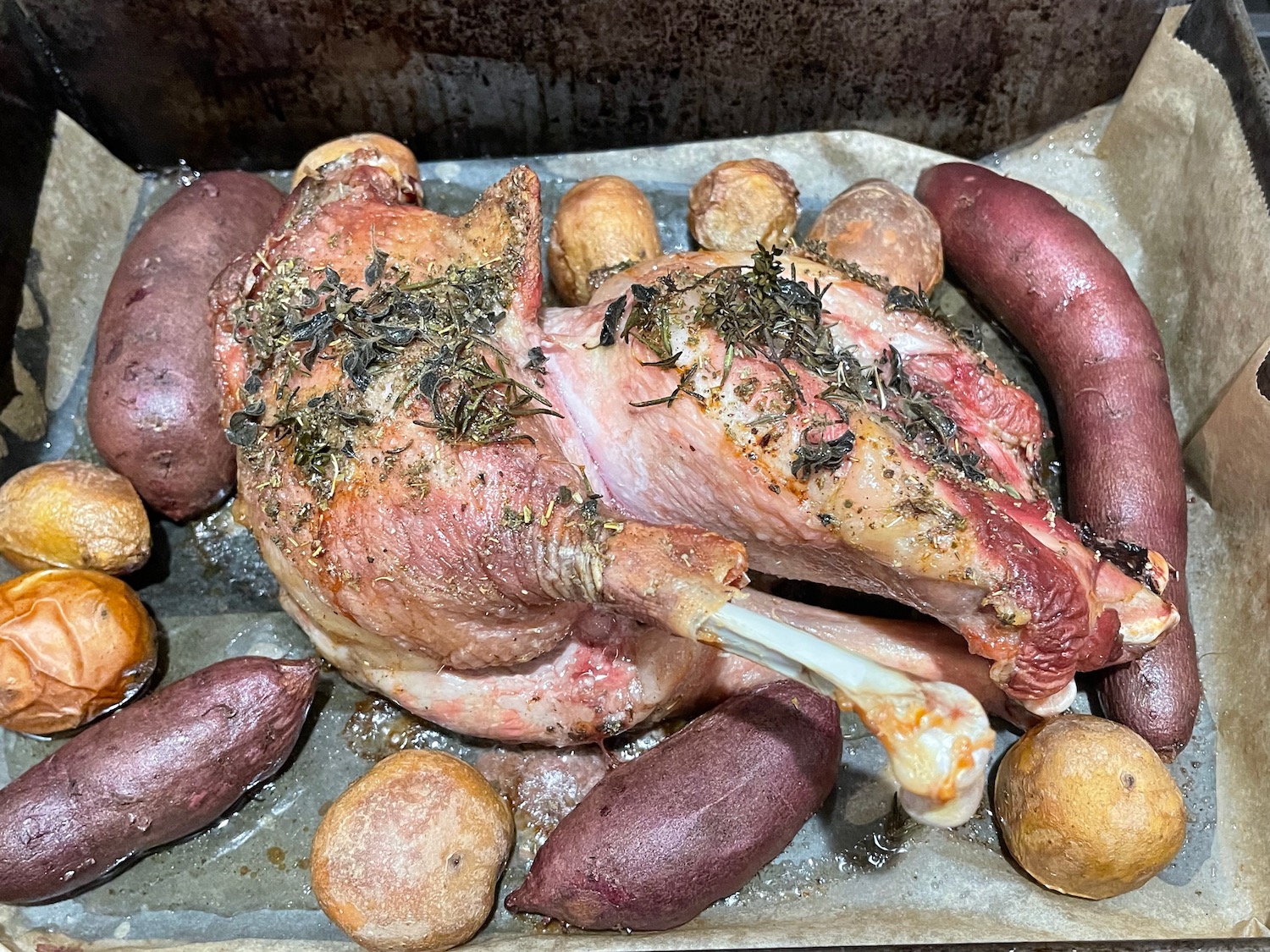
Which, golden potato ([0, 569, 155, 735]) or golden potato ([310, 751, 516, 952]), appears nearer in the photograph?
golden potato ([310, 751, 516, 952])

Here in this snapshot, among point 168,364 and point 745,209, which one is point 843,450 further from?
point 168,364

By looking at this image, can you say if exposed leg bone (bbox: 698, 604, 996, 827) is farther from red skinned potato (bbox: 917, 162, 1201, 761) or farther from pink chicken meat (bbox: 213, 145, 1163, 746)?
red skinned potato (bbox: 917, 162, 1201, 761)

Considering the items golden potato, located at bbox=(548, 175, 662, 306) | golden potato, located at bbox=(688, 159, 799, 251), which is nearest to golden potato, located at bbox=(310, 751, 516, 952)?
golden potato, located at bbox=(548, 175, 662, 306)

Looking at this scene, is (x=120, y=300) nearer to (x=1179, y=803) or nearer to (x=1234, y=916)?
(x=1179, y=803)

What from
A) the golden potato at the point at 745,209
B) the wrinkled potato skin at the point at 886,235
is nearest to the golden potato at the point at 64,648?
the golden potato at the point at 745,209

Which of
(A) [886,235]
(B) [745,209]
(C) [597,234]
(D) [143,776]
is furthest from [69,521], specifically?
(A) [886,235]

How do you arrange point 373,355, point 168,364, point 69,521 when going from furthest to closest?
1. point 168,364
2. point 69,521
3. point 373,355
